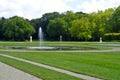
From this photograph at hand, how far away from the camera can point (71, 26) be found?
106 metres

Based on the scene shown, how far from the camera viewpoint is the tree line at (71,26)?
305ft

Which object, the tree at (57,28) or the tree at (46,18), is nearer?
the tree at (57,28)

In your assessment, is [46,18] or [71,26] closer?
[71,26]

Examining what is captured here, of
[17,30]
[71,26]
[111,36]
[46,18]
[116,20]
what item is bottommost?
[111,36]

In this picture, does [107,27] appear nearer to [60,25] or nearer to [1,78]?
[60,25]

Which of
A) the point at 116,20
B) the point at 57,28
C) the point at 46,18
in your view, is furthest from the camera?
the point at 46,18

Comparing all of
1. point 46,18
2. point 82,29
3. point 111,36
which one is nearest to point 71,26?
point 82,29

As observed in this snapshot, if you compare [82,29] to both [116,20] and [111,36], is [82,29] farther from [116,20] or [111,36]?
[116,20]

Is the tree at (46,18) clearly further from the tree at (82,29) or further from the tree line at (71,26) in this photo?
the tree at (82,29)

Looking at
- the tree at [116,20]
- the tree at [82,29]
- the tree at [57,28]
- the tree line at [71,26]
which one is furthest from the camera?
the tree at [57,28]

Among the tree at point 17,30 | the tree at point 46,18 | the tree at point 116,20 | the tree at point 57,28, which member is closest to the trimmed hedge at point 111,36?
the tree at point 116,20

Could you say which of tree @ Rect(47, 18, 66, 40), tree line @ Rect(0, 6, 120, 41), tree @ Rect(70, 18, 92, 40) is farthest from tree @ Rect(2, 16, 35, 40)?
tree @ Rect(70, 18, 92, 40)

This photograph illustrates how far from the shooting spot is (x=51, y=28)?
112875mm

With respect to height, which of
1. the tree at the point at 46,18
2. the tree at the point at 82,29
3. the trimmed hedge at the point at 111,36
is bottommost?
the trimmed hedge at the point at 111,36
